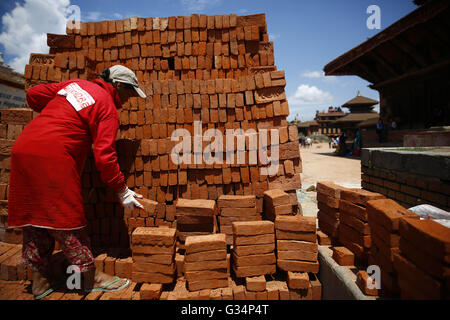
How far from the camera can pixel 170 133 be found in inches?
132

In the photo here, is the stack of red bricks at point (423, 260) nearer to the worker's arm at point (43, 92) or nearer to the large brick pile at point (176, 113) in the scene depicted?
the large brick pile at point (176, 113)

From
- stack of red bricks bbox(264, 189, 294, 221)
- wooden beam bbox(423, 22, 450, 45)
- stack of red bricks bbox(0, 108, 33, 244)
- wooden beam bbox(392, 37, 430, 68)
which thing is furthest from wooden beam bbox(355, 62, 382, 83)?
stack of red bricks bbox(0, 108, 33, 244)

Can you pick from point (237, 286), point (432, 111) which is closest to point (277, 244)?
point (237, 286)

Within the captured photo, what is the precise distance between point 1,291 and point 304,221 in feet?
12.1

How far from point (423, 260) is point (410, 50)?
12.0m

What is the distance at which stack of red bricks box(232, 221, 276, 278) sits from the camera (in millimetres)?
2508

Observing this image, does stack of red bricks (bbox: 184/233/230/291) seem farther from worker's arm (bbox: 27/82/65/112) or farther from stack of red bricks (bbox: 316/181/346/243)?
worker's arm (bbox: 27/82/65/112)

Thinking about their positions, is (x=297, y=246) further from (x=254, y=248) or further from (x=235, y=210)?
(x=235, y=210)

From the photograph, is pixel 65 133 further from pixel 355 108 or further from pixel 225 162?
pixel 355 108

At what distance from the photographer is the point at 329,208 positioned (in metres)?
3.02

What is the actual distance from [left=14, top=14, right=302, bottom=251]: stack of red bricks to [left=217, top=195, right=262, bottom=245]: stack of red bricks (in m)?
0.47

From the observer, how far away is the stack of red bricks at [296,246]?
2539 millimetres

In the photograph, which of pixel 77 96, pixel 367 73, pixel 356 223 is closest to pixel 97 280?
pixel 77 96

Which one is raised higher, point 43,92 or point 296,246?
point 43,92
